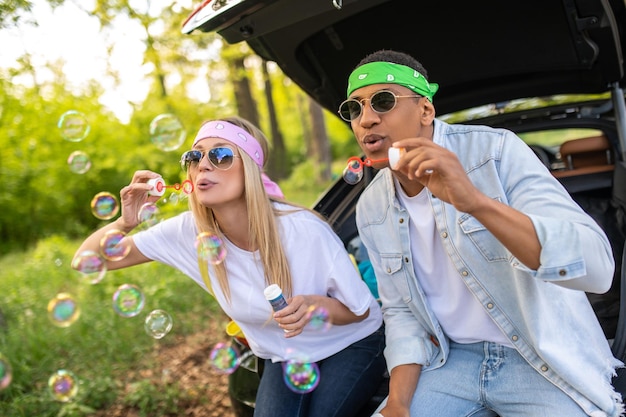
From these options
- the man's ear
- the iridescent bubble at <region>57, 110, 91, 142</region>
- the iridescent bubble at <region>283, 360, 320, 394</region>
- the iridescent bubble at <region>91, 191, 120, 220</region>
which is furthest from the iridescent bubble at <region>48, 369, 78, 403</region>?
the man's ear

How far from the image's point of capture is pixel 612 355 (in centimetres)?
198

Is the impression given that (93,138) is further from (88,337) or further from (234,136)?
(234,136)

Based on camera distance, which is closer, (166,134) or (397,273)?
(397,273)

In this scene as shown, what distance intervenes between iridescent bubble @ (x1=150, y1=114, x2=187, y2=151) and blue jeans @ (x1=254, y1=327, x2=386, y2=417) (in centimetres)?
144

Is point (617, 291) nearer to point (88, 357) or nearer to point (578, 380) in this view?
point (578, 380)

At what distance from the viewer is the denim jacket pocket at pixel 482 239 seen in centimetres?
192

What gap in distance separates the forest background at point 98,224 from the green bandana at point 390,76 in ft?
4.24

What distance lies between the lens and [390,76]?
201 centimetres

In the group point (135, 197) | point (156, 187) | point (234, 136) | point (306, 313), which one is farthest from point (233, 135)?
point (306, 313)

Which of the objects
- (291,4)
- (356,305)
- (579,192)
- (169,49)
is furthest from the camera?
(169,49)

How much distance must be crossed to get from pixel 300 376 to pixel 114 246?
3.45ft

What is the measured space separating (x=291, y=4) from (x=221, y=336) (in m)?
3.37

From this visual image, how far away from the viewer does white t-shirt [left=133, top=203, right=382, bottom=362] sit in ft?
7.82

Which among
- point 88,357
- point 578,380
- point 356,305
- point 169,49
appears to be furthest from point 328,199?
point 169,49
